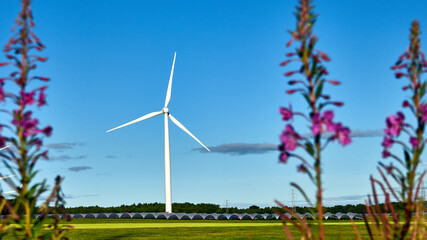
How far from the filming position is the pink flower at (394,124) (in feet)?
14.9

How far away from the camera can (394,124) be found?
455 cm

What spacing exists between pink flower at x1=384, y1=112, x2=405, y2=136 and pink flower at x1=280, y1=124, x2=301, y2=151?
1.22 meters

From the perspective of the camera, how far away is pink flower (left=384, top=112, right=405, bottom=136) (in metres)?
4.54

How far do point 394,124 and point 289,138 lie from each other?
132cm

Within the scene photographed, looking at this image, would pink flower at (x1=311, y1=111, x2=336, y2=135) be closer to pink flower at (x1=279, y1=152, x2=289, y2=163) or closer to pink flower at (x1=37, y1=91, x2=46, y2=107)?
pink flower at (x1=279, y1=152, x2=289, y2=163)

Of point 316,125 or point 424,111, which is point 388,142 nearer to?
point 424,111

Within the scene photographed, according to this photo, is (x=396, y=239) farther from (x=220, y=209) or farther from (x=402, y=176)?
(x=220, y=209)

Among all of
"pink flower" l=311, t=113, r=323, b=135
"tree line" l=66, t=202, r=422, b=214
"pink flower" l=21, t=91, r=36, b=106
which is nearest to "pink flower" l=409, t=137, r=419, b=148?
"pink flower" l=311, t=113, r=323, b=135

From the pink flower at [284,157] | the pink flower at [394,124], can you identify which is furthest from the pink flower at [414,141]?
the pink flower at [284,157]

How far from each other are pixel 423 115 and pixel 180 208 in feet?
213

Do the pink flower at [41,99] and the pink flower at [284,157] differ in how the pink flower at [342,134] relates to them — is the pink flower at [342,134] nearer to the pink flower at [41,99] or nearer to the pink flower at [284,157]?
the pink flower at [284,157]

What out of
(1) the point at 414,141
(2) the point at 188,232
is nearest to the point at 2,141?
(1) the point at 414,141

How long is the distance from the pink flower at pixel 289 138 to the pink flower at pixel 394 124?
1218 mm

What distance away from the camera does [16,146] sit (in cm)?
499
